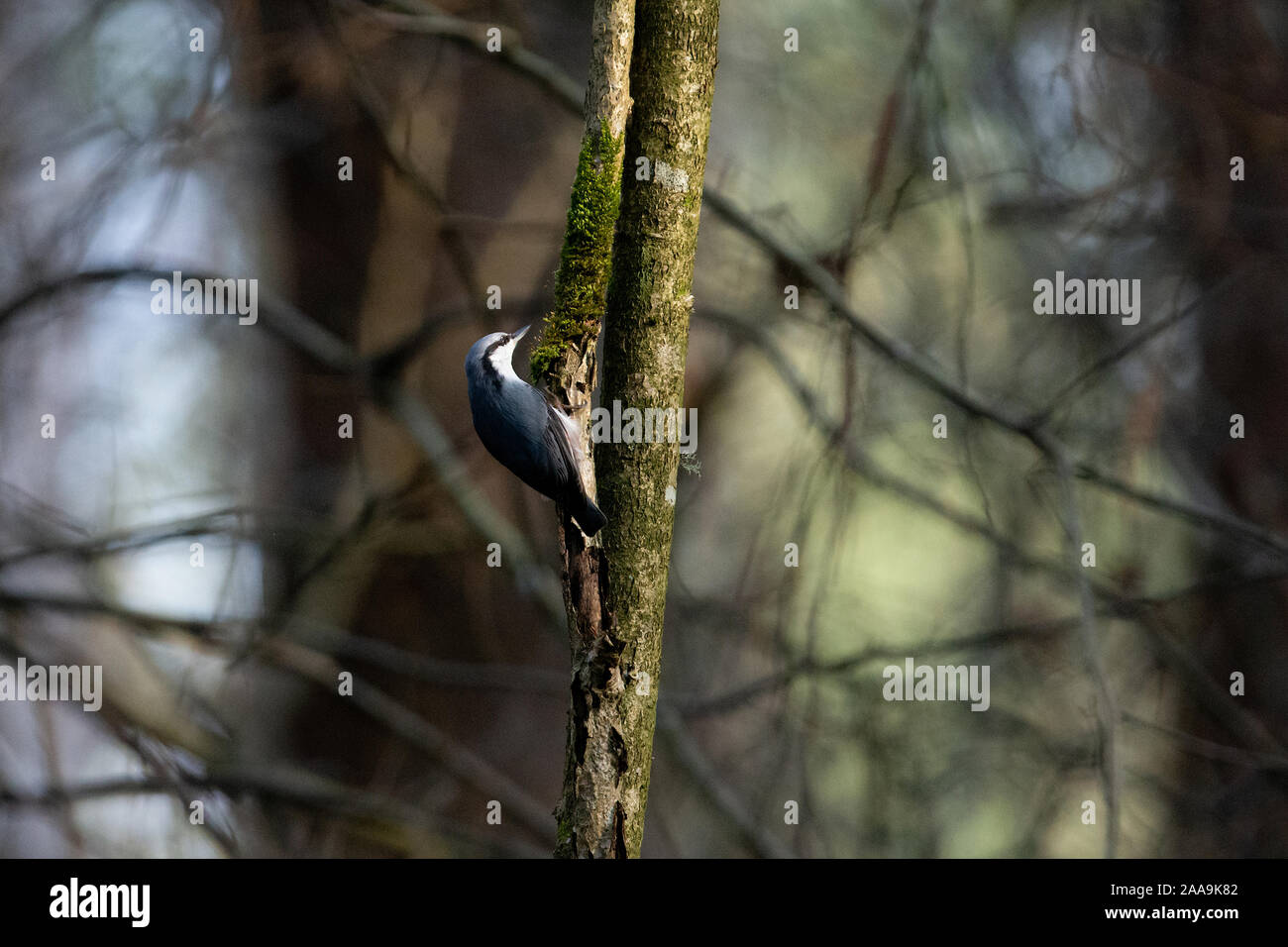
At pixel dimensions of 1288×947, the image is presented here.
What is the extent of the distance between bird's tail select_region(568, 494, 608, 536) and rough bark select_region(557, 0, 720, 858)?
0.08 ft

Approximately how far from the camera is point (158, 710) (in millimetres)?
2822

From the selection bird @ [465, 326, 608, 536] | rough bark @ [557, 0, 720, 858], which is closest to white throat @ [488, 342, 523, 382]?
bird @ [465, 326, 608, 536]

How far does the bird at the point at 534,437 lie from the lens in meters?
1.31

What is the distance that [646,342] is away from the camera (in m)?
1.39

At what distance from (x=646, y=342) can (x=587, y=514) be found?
0.30 metres

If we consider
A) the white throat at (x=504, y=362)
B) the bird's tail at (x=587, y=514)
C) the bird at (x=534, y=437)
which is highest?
the white throat at (x=504, y=362)

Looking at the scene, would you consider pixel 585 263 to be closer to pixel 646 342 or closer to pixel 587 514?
pixel 646 342

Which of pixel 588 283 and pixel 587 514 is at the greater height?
pixel 588 283

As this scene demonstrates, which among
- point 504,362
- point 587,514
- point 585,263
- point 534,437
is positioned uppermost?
point 585,263

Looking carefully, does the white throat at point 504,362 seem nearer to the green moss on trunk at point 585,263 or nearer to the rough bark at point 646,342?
the green moss on trunk at point 585,263

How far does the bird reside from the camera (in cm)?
131

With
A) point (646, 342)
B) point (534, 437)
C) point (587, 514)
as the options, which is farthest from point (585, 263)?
point (587, 514)

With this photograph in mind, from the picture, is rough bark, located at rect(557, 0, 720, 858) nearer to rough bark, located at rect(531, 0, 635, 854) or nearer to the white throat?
rough bark, located at rect(531, 0, 635, 854)

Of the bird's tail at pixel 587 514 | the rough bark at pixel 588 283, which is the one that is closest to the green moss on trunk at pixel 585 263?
the rough bark at pixel 588 283
